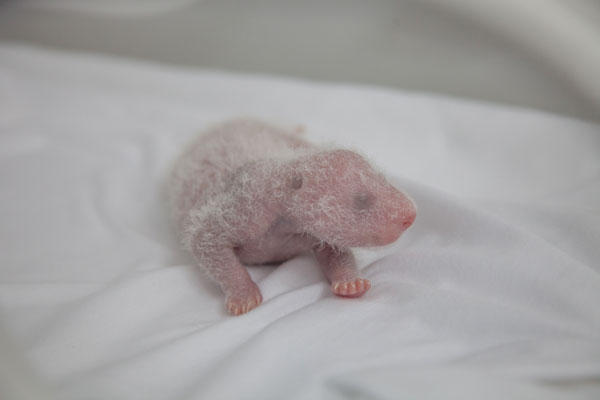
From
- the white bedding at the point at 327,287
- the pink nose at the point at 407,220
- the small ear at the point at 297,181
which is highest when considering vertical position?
the small ear at the point at 297,181

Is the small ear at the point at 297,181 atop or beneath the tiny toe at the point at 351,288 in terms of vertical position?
atop

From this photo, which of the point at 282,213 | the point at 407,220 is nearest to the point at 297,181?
the point at 282,213

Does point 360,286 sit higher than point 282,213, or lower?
lower

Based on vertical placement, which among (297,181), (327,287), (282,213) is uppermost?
(297,181)

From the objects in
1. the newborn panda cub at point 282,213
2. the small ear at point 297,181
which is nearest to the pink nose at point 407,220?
the newborn panda cub at point 282,213

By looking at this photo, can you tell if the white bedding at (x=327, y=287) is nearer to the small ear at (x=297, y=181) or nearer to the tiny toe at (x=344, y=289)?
the tiny toe at (x=344, y=289)

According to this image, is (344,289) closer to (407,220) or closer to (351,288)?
(351,288)
